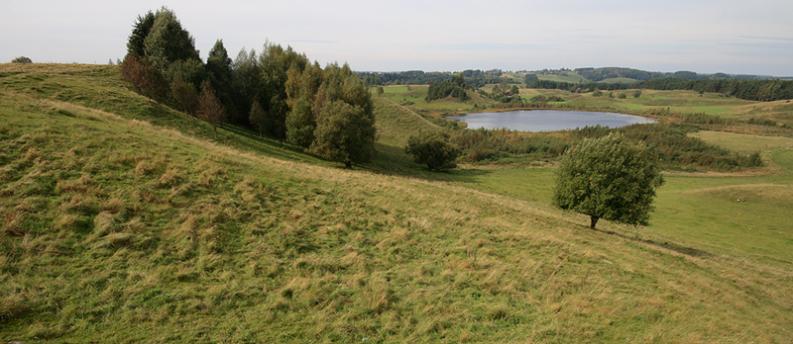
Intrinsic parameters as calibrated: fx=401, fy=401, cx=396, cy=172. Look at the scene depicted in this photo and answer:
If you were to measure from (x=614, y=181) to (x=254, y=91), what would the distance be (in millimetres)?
47571

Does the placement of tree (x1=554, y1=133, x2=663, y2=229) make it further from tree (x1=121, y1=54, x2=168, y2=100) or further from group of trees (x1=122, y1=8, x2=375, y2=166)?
tree (x1=121, y1=54, x2=168, y2=100)

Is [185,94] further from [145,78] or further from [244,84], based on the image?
[244,84]

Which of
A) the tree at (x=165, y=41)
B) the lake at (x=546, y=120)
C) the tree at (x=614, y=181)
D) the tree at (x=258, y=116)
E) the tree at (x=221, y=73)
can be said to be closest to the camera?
the tree at (x=614, y=181)

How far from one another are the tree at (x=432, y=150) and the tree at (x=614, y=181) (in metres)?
36.0

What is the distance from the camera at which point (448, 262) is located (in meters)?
A: 14.7

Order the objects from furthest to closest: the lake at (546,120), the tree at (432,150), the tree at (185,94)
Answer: the lake at (546,120)
the tree at (432,150)
the tree at (185,94)

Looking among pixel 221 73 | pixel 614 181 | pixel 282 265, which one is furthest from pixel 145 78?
pixel 614 181

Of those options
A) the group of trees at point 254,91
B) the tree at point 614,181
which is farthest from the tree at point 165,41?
the tree at point 614,181

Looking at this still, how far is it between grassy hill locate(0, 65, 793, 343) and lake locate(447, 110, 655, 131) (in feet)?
430

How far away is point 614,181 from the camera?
27031mm

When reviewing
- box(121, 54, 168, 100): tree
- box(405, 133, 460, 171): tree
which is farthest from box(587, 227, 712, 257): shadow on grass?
box(121, 54, 168, 100): tree

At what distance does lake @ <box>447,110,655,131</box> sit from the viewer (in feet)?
501

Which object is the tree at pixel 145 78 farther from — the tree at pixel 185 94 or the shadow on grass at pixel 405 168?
the shadow on grass at pixel 405 168

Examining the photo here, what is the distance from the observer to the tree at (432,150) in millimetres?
63875
